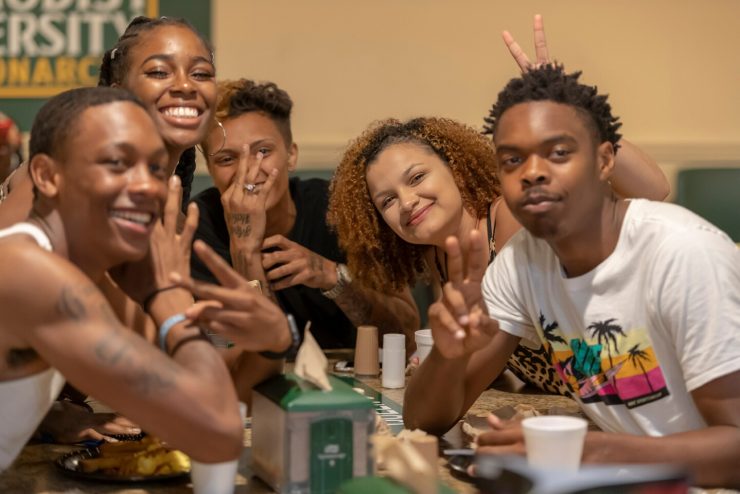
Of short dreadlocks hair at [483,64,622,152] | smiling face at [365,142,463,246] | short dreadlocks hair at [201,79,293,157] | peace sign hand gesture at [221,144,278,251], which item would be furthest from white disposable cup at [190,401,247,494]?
short dreadlocks hair at [201,79,293,157]

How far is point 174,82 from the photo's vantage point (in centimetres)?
243

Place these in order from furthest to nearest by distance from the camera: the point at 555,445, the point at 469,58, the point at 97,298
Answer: the point at 469,58
the point at 97,298
the point at 555,445

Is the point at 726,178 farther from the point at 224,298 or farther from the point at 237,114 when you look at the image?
the point at 224,298

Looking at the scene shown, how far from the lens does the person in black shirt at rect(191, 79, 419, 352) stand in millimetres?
3023

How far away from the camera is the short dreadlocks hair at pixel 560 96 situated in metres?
1.85

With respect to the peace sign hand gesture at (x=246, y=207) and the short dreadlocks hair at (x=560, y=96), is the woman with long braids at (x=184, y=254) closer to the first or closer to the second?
the peace sign hand gesture at (x=246, y=207)

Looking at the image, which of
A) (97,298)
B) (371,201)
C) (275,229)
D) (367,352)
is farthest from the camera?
(275,229)

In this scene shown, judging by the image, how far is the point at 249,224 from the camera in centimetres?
303

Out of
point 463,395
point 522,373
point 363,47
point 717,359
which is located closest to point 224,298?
point 463,395

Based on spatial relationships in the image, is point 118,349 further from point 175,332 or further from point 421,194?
point 421,194

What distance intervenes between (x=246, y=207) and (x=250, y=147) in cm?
19

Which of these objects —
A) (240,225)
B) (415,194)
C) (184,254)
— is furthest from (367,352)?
(184,254)

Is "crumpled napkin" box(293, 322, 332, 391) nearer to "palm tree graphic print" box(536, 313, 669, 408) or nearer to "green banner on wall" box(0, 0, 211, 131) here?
"palm tree graphic print" box(536, 313, 669, 408)

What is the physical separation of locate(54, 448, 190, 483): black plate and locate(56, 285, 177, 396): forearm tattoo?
223 millimetres
